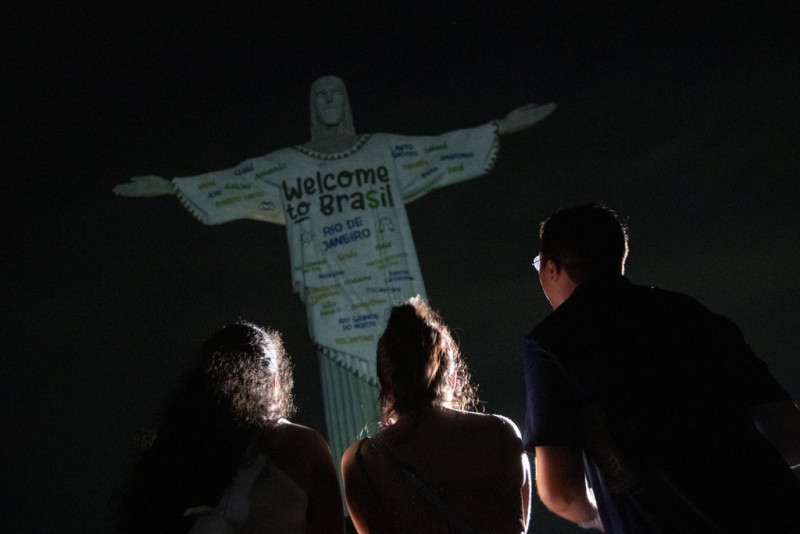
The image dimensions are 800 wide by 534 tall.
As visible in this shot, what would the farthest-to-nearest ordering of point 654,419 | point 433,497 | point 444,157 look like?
1. point 444,157
2. point 433,497
3. point 654,419

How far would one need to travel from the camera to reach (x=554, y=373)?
996mm

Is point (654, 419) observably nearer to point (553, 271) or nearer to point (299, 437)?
point (553, 271)

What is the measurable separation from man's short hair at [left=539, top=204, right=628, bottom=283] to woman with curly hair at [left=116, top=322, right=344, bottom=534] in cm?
60

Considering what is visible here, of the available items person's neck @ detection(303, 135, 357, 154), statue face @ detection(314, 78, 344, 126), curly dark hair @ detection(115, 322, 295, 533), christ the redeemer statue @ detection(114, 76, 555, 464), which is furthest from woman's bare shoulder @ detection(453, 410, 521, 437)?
statue face @ detection(314, 78, 344, 126)

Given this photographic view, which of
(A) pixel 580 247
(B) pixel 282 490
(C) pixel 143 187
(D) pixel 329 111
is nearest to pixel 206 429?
(B) pixel 282 490

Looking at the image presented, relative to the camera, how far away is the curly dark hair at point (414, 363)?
4.05 feet

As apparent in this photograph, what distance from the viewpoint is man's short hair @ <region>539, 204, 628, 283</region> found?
3.68 feet

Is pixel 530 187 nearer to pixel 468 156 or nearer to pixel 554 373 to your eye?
pixel 468 156

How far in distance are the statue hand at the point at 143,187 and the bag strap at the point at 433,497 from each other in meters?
2.77

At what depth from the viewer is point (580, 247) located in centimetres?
113

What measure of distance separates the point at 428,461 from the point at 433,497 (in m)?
0.07

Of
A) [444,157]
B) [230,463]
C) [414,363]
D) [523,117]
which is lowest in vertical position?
[230,463]

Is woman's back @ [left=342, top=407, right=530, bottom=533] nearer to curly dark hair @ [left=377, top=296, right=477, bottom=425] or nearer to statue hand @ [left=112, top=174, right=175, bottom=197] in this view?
curly dark hair @ [left=377, top=296, right=477, bottom=425]

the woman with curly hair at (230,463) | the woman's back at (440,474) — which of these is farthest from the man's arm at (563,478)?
the woman with curly hair at (230,463)
